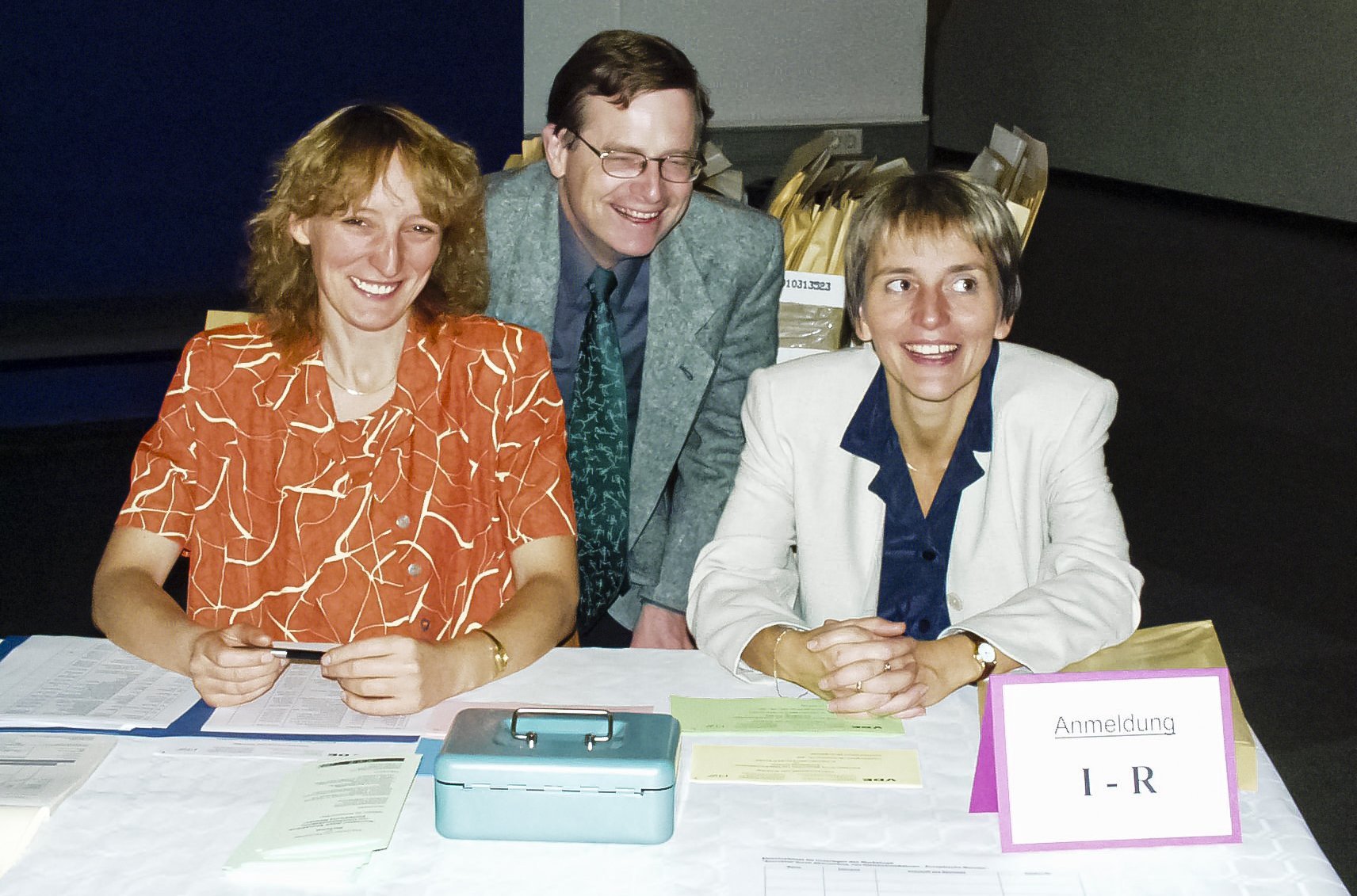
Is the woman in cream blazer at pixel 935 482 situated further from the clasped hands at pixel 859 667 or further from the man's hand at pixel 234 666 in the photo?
the man's hand at pixel 234 666

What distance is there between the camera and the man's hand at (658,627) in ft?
8.11

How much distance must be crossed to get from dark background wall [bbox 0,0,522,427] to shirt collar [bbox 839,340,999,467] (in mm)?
3219

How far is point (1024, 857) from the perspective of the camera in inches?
51.1

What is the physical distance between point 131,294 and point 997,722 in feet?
13.8

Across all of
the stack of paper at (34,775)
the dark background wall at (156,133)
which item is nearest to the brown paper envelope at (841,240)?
the stack of paper at (34,775)

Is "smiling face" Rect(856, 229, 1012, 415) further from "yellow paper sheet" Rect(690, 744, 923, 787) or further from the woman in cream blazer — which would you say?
"yellow paper sheet" Rect(690, 744, 923, 787)

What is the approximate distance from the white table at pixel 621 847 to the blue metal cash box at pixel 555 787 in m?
0.02

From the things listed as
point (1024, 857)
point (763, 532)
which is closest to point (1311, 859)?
point (1024, 857)

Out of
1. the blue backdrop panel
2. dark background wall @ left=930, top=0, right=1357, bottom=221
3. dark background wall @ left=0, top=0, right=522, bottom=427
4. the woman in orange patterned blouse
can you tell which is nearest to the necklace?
the woman in orange patterned blouse

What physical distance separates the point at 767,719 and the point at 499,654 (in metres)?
0.36

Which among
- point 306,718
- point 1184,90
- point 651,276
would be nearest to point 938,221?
point 651,276

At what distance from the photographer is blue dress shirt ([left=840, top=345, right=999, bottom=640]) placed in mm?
1971

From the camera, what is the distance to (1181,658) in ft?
4.95

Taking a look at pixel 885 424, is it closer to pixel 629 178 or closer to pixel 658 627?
pixel 629 178
